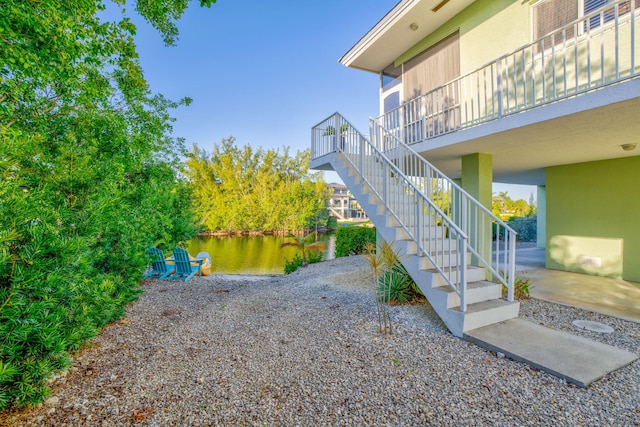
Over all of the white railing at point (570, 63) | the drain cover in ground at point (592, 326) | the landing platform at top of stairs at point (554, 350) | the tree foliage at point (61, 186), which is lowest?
the drain cover in ground at point (592, 326)

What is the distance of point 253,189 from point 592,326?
3034 cm

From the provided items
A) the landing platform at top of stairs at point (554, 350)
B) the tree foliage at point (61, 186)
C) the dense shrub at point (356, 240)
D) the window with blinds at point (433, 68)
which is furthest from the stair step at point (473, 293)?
the dense shrub at point (356, 240)

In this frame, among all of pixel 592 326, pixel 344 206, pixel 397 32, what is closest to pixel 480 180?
pixel 592 326

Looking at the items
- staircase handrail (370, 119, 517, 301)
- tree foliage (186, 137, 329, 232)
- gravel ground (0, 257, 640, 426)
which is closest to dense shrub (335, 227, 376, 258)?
staircase handrail (370, 119, 517, 301)

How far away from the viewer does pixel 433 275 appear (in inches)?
159

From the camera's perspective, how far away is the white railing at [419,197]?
4.38 meters

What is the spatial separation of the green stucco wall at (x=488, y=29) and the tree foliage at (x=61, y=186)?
6.09m

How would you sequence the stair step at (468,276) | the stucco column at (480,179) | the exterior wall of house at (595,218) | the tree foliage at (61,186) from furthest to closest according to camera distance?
the exterior wall of house at (595,218)
the stucco column at (480,179)
the stair step at (468,276)
the tree foliage at (61,186)

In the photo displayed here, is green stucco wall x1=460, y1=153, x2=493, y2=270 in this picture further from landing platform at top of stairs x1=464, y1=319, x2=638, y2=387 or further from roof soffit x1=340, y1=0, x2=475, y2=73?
roof soffit x1=340, y1=0, x2=475, y2=73

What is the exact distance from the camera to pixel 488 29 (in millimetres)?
6160

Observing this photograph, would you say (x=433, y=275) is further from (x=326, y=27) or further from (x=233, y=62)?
(x=233, y=62)

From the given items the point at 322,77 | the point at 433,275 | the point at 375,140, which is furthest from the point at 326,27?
the point at 433,275

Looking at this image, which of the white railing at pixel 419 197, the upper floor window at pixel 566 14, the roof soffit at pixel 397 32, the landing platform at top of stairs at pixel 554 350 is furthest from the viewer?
the roof soffit at pixel 397 32

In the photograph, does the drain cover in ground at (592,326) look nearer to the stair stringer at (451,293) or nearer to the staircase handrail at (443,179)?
the stair stringer at (451,293)
